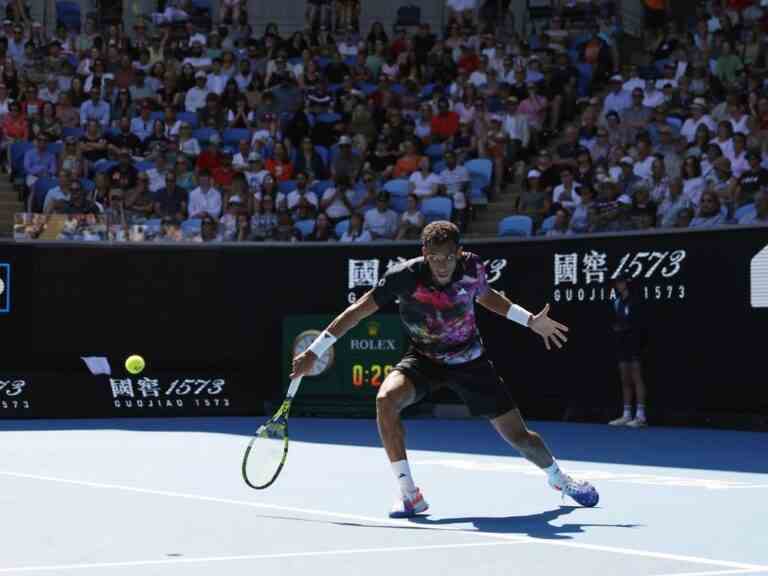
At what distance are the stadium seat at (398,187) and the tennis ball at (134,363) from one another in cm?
447

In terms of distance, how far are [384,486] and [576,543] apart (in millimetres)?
3540

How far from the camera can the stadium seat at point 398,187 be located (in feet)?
72.1

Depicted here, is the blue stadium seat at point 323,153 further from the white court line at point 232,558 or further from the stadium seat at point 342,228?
the white court line at point 232,558

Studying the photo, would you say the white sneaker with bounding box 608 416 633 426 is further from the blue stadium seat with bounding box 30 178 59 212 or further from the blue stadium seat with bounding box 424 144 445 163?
the blue stadium seat with bounding box 30 178 59 212

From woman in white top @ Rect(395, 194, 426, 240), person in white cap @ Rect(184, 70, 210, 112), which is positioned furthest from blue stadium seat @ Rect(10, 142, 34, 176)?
woman in white top @ Rect(395, 194, 426, 240)

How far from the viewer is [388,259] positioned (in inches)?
811

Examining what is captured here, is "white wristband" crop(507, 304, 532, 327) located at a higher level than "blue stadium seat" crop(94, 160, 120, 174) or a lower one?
lower

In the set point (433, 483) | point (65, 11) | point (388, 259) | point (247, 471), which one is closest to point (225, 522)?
point (247, 471)

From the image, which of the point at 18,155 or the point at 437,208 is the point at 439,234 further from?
the point at 18,155

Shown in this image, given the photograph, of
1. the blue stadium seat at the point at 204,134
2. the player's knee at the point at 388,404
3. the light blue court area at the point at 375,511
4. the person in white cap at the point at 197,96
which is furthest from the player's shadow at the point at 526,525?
the person in white cap at the point at 197,96

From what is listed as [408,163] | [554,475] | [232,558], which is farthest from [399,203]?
[232,558]

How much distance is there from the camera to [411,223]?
20672 mm

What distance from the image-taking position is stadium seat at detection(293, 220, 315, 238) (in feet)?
70.4

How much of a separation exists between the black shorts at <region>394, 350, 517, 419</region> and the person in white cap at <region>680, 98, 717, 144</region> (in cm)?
1199
